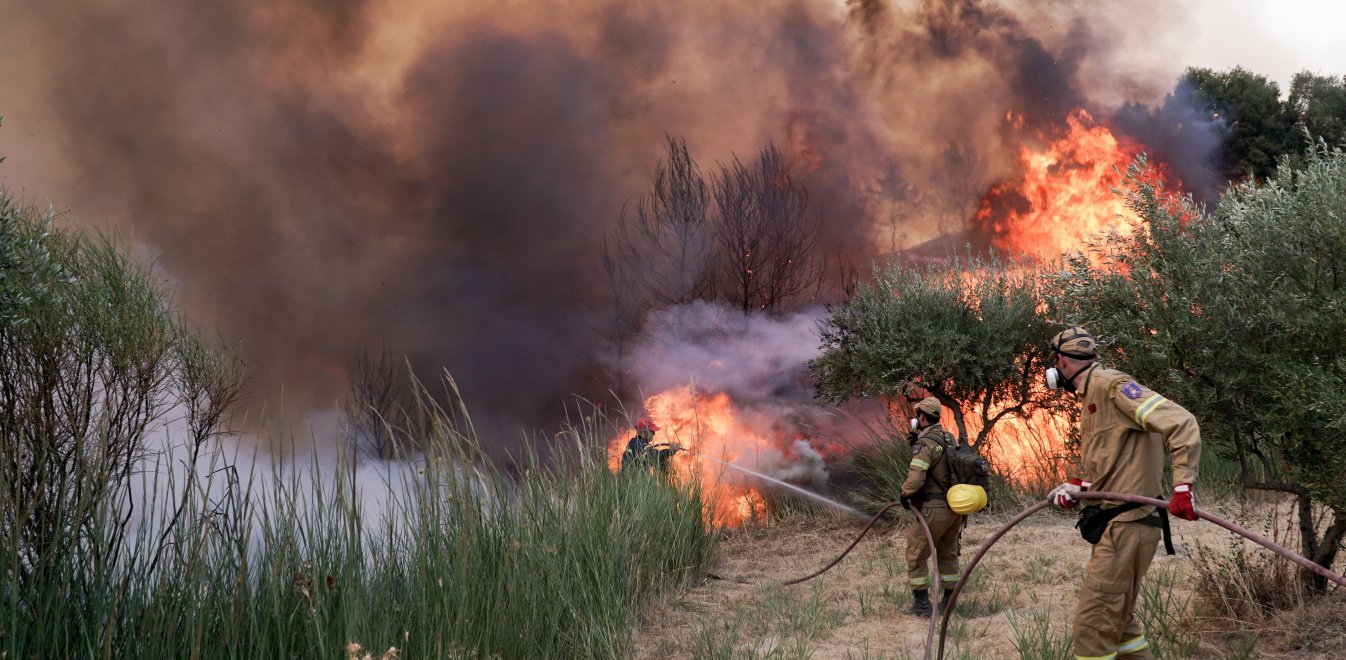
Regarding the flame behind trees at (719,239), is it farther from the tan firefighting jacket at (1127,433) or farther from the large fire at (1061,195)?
the tan firefighting jacket at (1127,433)

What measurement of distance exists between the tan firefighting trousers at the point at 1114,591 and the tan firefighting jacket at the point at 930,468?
104 inches

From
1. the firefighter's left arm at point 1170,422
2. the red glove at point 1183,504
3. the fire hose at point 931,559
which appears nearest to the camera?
the red glove at point 1183,504

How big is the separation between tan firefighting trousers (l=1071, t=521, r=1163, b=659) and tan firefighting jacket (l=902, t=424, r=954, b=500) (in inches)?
104

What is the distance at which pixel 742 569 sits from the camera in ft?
32.4

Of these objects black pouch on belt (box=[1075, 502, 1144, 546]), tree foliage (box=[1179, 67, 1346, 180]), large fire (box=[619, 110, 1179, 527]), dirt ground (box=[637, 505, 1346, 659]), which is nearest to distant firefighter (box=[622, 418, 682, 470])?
dirt ground (box=[637, 505, 1346, 659])

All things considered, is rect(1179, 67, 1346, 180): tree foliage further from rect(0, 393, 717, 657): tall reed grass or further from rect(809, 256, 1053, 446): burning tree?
rect(0, 393, 717, 657): tall reed grass

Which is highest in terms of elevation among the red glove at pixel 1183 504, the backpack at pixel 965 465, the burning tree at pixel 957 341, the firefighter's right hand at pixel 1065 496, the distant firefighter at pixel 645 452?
the burning tree at pixel 957 341

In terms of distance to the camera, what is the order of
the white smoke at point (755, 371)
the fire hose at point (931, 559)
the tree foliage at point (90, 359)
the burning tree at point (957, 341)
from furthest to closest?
the white smoke at point (755, 371) → the burning tree at point (957, 341) → the tree foliage at point (90, 359) → the fire hose at point (931, 559)

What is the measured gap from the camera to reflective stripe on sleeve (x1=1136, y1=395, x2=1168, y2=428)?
14.2ft

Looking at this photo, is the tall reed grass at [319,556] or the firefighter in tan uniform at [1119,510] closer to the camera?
the tall reed grass at [319,556]

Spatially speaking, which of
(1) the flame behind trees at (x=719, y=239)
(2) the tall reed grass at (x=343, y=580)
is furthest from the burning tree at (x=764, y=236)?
(2) the tall reed grass at (x=343, y=580)

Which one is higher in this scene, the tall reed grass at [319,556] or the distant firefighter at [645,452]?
the distant firefighter at [645,452]

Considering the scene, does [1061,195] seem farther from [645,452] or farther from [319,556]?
[319,556]

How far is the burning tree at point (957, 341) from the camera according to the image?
11.9 m
